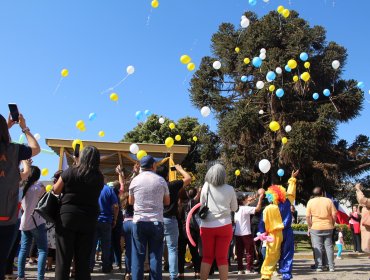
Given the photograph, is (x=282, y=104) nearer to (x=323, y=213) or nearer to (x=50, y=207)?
(x=323, y=213)

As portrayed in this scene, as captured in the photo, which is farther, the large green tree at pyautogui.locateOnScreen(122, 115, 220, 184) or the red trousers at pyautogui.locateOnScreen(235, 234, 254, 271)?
the large green tree at pyautogui.locateOnScreen(122, 115, 220, 184)

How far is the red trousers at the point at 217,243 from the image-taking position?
487 cm

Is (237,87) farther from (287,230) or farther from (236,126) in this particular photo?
(287,230)

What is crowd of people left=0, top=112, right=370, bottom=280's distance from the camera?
3.38 metres

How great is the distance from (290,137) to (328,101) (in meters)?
3.46

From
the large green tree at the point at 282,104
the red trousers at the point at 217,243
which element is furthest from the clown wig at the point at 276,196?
the large green tree at the point at 282,104

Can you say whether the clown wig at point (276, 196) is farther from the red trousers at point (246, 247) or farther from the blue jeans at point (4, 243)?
the blue jeans at point (4, 243)

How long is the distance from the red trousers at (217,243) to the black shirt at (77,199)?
1578 mm

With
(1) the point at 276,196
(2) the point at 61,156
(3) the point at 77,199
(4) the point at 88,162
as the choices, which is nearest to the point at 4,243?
(3) the point at 77,199

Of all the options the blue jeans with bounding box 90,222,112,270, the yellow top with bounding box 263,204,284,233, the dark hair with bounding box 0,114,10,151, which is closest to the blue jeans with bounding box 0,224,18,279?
the dark hair with bounding box 0,114,10,151

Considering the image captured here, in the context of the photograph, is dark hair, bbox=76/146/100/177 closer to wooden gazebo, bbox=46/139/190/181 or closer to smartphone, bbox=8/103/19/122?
smartphone, bbox=8/103/19/122

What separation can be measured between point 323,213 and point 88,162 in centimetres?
537

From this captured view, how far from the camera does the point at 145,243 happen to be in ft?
14.8

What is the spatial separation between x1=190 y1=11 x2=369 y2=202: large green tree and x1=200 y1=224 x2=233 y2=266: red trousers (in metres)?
15.2
